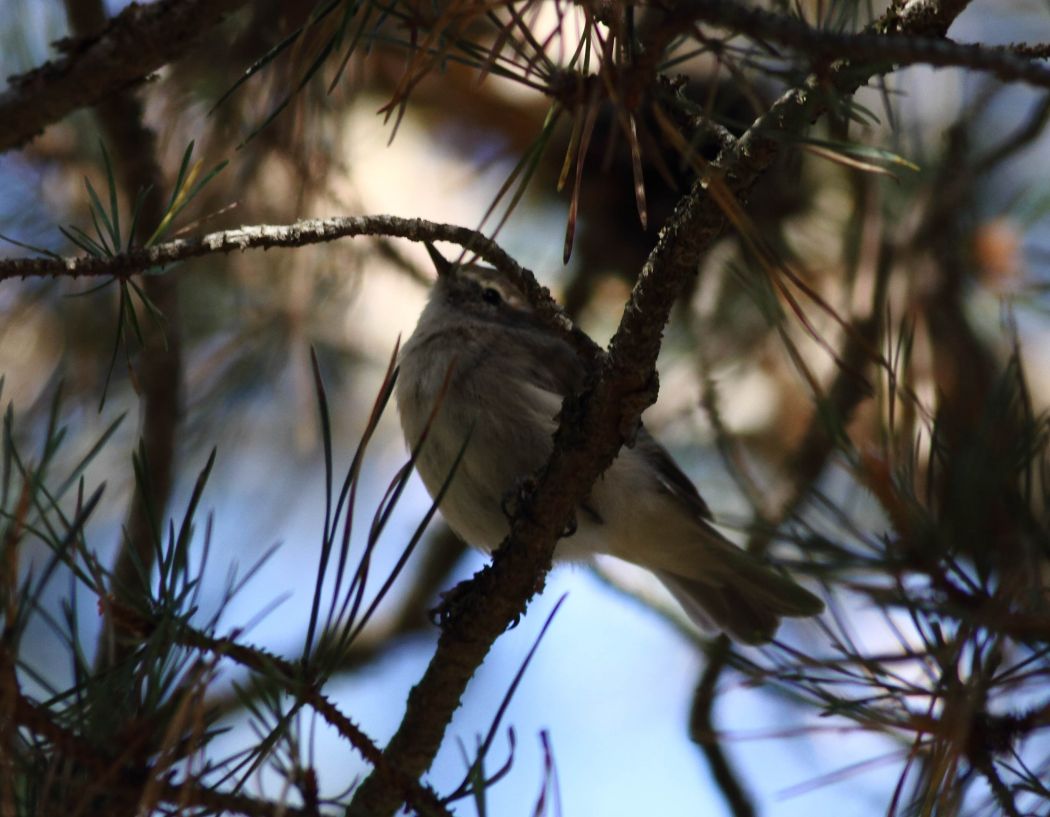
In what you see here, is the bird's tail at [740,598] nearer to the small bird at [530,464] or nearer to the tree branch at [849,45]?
the small bird at [530,464]

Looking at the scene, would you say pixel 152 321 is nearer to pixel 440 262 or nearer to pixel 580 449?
pixel 440 262

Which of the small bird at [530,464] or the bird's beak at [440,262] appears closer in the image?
the small bird at [530,464]

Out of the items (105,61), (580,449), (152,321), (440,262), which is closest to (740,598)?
(440,262)

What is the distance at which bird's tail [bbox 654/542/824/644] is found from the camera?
14.7 ft

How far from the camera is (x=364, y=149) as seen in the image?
6.30 meters

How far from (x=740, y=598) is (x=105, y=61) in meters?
3.36

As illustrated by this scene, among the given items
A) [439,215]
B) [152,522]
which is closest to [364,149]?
[439,215]

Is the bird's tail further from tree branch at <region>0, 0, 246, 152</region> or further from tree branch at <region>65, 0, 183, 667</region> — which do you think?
tree branch at <region>0, 0, 246, 152</region>

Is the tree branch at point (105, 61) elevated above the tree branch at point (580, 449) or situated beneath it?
elevated above

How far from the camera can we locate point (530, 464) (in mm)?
4051

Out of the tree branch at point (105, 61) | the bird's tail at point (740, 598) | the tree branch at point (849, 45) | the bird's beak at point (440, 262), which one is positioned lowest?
the tree branch at point (849, 45)

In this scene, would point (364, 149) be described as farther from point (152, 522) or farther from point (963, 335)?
point (152, 522)

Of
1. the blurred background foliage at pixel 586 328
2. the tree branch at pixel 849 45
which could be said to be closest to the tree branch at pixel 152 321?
the blurred background foliage at pixel 586 328

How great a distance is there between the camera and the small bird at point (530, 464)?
4.05 meters
